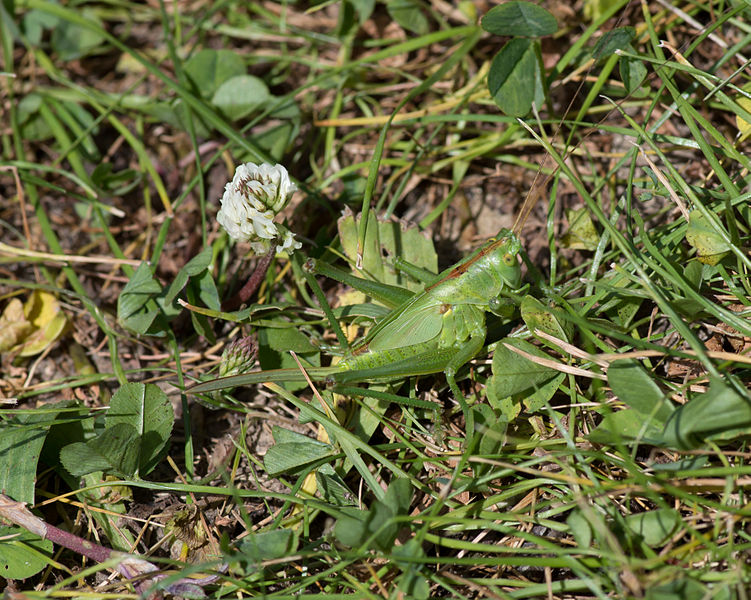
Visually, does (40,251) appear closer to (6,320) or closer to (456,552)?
(6,320)

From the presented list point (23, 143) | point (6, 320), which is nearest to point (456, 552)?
point (6, 320)

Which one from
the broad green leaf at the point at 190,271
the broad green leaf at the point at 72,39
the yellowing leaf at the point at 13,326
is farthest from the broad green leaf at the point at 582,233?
the broad green leaf at the point at 72,39

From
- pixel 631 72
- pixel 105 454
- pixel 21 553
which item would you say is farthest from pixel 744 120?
pixel 21 553

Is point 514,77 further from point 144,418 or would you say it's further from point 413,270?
point 144,418

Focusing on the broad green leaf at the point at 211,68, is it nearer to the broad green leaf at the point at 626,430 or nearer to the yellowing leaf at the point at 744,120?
the yellowing leaf at the point at 744,120

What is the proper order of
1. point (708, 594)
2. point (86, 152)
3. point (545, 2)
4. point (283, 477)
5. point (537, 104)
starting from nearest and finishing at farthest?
point (708, 594)
point (283, 477)
point (537, 104)
point (545, 2)
point (86, 152)

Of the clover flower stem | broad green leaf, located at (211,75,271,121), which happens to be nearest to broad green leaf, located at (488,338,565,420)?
the clover flower stem
